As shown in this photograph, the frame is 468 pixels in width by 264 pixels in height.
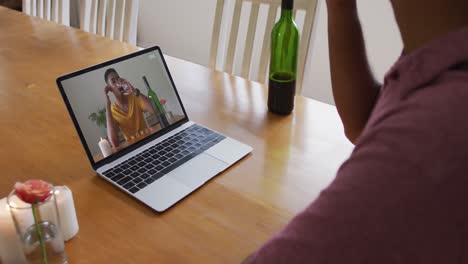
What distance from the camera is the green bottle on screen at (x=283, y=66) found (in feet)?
3.54

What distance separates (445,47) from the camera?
1.33ft

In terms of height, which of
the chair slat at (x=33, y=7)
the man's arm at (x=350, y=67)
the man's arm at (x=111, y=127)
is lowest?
the chair slat at (x=33, y=7)

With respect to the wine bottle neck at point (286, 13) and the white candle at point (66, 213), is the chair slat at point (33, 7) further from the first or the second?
the white candle at point (66, 213)

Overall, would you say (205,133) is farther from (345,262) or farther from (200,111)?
(345,262)

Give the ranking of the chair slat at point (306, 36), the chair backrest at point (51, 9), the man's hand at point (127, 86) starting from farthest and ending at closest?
1. the chair backrest at point (51, 9)
2. the chair slat at point (306, 36)
3. the man's hand at point (127, 86)

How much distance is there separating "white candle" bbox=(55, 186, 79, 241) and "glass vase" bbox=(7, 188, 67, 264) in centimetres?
2

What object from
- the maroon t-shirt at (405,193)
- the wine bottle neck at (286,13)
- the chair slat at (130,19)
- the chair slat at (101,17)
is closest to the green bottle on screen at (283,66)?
the wine bottle neck at (286,13)

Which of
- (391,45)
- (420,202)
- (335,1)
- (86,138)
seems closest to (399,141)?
(420,202)

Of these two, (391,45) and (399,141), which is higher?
(399,141)

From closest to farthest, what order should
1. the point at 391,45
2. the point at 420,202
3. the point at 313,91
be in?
1. the point at 420,202
2. the point at 391,45
3. the point at 313,91

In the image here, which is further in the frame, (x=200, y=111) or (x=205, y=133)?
(x=200, y=111)

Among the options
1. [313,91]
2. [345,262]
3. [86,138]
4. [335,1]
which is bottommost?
[313,91]

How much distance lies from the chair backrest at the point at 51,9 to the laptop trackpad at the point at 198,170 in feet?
4.71

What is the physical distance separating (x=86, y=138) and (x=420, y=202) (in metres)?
0.66
